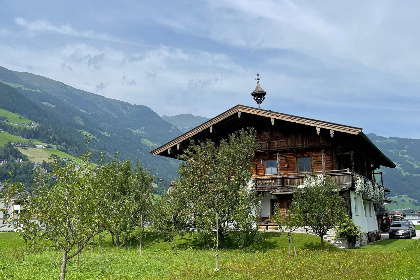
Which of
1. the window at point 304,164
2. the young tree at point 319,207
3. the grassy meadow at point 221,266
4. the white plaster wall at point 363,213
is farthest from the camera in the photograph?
the window at point 304,164

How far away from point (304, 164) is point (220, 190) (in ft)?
35.6

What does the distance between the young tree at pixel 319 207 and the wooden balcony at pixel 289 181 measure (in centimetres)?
395

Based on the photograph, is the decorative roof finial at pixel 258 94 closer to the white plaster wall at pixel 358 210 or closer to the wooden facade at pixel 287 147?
the wooden facade at pixel 287 147

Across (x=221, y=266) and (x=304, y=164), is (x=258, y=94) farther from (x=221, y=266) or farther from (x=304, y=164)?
(x=221, y=266)

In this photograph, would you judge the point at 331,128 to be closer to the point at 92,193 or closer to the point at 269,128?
the point at 269,128

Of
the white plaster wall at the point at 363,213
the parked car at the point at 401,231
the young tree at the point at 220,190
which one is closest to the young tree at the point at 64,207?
the young tree at the point at 220,190

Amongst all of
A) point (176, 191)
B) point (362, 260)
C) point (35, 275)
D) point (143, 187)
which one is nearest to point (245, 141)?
point (176, 191)

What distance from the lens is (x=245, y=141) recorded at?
96.0ft

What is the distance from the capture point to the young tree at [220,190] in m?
27.4

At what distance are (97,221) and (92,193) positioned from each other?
1.01 meters

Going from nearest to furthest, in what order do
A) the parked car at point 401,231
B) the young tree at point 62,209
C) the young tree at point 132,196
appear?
1. the young tree at point 62,209
2. the young tree at point 132,196
3. the parked car at point 401,231

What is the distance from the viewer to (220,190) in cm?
2778

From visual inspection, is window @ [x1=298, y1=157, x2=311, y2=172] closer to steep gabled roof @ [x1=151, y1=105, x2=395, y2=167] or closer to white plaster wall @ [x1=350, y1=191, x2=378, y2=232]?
steep gabled roof @ [x1=151, y1=105, x2=395, y2=167]

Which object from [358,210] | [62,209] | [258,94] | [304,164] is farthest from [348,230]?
[62,209]
